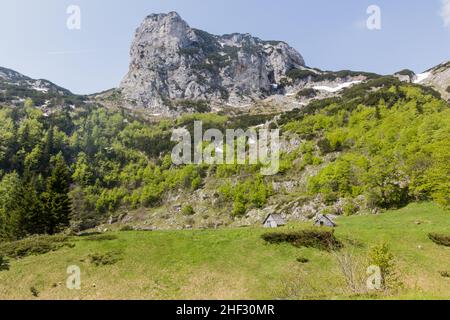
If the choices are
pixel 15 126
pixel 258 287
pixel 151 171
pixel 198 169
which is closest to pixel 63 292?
pixel 258 287

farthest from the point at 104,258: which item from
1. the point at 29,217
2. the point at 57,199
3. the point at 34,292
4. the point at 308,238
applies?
the point at 29,217

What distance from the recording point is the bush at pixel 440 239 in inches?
1379

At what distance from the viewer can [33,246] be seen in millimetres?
34875

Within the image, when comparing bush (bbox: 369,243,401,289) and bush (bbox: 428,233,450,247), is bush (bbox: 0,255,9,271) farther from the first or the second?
bush (bbox: 428,233,450,247)

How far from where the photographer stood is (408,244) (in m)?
34.7

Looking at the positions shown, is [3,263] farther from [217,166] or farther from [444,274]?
[217,166]

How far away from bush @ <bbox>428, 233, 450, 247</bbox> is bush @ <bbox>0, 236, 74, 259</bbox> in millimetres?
37948

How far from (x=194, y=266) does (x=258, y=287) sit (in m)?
6.51

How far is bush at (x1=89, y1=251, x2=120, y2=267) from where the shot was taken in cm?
3089

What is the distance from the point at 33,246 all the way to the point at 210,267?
62.6ft

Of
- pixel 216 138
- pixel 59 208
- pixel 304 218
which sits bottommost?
pixel 304 218

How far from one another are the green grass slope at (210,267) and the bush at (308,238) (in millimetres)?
766

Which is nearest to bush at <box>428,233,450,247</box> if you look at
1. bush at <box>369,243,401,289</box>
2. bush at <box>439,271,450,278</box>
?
bush at <box>439,271,450,278</box>
